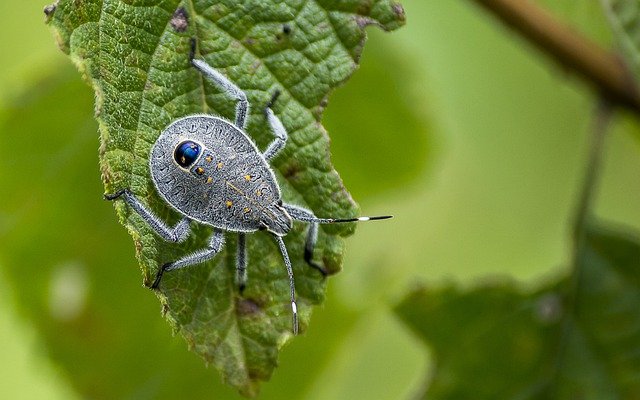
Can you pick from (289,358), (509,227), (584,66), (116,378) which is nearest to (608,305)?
(584,66)

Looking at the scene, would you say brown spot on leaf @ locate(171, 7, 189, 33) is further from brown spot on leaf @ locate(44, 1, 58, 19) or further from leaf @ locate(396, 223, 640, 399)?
leaf @ locate(396, 223, 640, 399)

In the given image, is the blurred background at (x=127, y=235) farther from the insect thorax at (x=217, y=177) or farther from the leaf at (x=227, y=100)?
the leaf at (x=227, y=100)

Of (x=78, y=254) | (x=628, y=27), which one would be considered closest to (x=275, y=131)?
(x=628, y=27)

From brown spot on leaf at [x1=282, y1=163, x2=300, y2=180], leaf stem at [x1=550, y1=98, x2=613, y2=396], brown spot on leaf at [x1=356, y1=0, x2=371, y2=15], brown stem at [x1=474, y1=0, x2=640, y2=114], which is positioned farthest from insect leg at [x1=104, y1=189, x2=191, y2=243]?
leaf stem at [x1=550, y1=98, x2=613, y2=396]

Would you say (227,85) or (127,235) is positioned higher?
(227,85)

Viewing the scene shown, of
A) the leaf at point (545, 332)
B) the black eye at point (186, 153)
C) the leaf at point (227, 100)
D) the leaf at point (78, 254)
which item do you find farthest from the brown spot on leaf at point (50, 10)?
the leaf at point (545, 332)

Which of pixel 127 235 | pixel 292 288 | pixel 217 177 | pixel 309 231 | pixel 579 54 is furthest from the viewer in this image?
pixel 127 235

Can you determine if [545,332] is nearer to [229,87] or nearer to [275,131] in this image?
[275,131]
